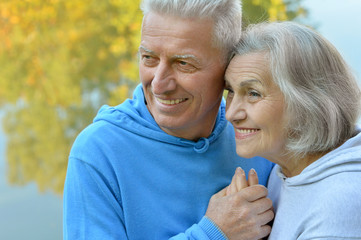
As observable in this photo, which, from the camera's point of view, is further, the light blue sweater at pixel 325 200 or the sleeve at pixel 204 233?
the sleeve at pixel 204 233

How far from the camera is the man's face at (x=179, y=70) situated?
172 cm

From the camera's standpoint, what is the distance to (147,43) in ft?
5.75

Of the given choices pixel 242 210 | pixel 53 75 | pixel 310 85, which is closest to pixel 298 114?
pixel 310 85

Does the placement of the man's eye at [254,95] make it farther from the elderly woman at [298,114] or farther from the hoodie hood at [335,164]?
the hoodie hood at [335,164]

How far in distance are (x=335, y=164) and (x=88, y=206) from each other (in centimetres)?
88

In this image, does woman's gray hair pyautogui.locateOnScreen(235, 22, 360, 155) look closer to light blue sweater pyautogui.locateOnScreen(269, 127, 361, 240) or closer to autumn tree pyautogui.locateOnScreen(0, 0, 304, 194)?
light blue sweater pyautogui.locateOnScreen(269, 127, 361, 240)

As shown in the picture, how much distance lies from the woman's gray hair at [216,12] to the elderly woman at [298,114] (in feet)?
0.19

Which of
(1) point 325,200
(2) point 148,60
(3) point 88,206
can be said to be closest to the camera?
(1) point 325,200

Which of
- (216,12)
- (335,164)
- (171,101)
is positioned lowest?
(335,164)

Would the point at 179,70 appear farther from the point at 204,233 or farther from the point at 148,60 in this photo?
the point at 204,233

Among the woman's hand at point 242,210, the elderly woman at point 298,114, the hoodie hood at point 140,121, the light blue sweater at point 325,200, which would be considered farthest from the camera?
the hoodie hood at point 140,121

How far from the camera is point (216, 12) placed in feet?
5.80

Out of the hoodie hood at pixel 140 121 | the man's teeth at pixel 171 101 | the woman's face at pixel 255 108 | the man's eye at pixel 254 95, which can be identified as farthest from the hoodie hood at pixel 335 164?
the man's teeth at pixel 171 101

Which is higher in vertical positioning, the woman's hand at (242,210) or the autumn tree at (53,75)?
the autumn tree at (53,75)
